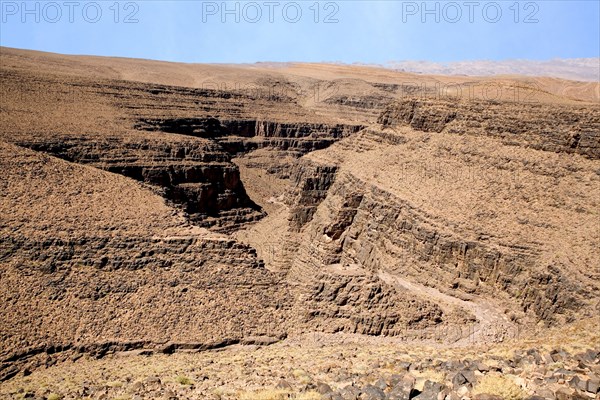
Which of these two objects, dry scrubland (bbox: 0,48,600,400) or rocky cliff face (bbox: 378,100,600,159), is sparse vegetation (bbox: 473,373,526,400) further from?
rocky cliff face (bbox: 378,100,600,159)

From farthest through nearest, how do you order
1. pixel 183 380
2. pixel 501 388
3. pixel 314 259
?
1. pixel 314 259
2. pixel 183 380
3. pixel 501 388

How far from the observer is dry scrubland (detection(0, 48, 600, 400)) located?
711 inches

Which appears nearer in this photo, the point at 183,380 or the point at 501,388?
the point at 501,388

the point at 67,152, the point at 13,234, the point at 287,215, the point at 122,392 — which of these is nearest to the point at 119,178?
the point at 67,152

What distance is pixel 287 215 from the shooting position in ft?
132

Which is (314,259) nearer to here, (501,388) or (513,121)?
→ (513,121)

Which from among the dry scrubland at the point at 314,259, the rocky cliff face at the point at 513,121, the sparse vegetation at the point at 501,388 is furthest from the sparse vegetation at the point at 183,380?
the rocky cliff face at the point at 513,121

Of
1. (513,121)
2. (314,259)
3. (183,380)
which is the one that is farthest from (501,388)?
(513,121)

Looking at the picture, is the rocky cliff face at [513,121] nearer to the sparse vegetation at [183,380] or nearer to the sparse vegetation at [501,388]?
the sparse vegetation at [501,388]

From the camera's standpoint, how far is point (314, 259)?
1284 inches

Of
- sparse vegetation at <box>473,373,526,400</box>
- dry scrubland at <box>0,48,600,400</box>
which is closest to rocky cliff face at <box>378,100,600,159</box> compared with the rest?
dry scrubland at <box>0,48,600,400</box>

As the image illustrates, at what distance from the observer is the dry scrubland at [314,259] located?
711 inches

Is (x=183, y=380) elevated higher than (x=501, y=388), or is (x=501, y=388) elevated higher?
(x=501, y=388)

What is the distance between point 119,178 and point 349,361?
1876 cm
